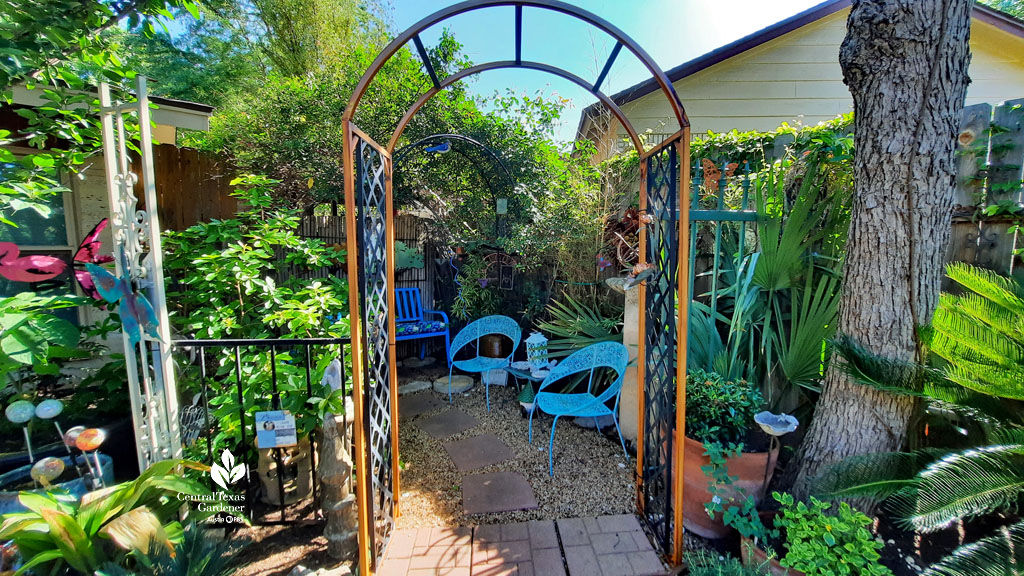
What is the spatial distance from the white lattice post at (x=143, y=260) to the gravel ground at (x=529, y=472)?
1165 mm

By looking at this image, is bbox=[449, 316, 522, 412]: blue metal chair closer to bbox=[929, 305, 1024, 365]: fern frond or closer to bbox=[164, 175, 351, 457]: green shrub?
bbox=[164, 175, 351, 457]: green shrub

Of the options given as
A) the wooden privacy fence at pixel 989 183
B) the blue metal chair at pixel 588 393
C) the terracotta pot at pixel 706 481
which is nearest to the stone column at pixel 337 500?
the blue metal chair at pixel 588 393

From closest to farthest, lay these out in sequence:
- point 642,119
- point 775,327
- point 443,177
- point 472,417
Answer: point 775,327
point 472,417
point 443,177
point 642,119

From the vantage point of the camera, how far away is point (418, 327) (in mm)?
4156

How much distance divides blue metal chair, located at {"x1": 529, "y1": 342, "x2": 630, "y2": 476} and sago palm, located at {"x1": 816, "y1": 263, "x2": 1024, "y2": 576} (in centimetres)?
114

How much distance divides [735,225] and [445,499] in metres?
2.58

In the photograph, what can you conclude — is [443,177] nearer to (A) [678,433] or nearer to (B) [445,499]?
(B) [445,499]

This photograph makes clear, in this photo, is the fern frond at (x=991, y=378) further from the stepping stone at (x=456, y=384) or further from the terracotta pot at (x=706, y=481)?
the stepping stone at (x=456, y=384)

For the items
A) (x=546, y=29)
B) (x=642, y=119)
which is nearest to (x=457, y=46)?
(x=546, y=29)

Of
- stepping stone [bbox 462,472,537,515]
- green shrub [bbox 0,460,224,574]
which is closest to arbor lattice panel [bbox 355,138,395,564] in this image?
stepping stone [bbox 462,472,537,515]

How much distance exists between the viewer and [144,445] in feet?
5.47

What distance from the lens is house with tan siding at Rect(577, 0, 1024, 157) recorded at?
16.6 feet

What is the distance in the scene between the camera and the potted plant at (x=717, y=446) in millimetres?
1771

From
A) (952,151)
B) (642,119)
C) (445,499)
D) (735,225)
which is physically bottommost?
(445,499)
